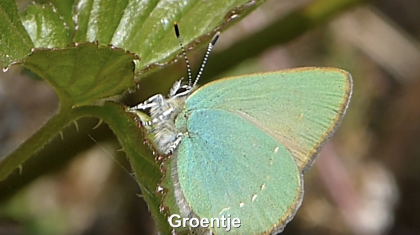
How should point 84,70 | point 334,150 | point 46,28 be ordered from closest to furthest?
point 84,70
point 46,28
point 334,150

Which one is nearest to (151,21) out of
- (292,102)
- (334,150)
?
(292,102)

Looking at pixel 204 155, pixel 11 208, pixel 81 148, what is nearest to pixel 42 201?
pixel 11 208

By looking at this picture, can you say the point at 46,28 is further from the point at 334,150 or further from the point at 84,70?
the point at 334,150

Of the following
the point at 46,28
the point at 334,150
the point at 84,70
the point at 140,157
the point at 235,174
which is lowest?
the point at 334,150

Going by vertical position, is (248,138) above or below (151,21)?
below

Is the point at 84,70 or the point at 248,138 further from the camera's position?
the point at 248,138

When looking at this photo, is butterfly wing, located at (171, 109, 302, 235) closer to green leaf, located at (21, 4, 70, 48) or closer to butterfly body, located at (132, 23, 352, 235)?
butterfly body, located at (132, 23, 352, 235)

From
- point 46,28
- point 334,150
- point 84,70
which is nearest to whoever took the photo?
point 84,70
